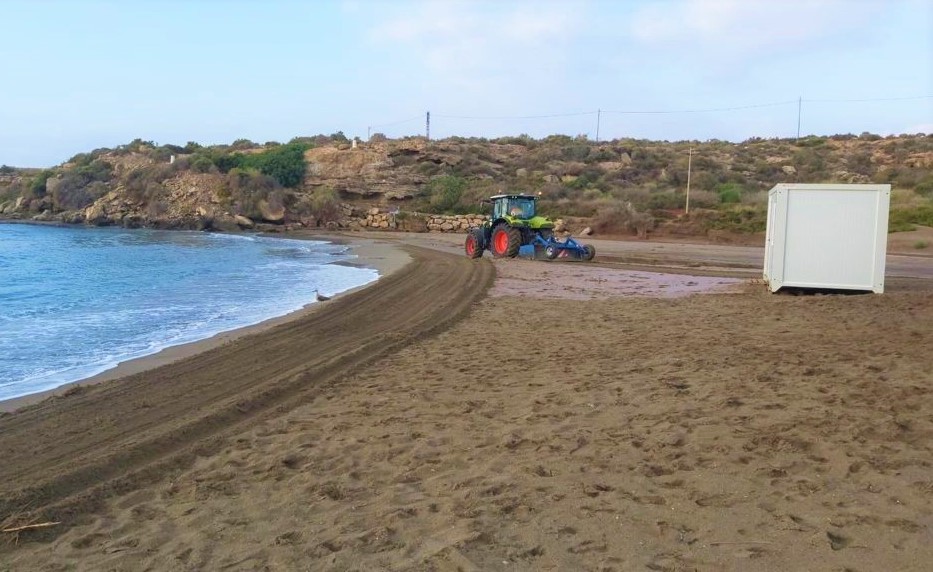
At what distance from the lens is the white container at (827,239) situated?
14414mm

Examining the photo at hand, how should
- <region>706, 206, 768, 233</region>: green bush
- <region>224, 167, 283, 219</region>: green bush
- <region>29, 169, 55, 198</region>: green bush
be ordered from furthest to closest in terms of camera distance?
<region>29, 169, 55, 198</region>: green bush, <region>224, 167, 283, 219</region>: green bush, <region>706, 206, 768, 233</region>: green bush

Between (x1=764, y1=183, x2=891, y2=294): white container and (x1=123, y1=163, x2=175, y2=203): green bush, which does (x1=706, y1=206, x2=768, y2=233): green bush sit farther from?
(x1=123, y1=163, x2=175, y2=203): green bush

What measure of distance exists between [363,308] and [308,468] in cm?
869

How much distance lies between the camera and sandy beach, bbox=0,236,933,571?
3826 mm

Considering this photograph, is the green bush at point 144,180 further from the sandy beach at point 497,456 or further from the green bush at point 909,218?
the sandy beach at point 497,456

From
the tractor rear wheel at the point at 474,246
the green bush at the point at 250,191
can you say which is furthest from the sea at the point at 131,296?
the green bush at the point at 250,191

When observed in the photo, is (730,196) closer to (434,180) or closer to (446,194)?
(446,194)

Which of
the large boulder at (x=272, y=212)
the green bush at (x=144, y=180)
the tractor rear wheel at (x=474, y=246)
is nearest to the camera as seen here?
the tractor rear wheel at (x=474, y=246)

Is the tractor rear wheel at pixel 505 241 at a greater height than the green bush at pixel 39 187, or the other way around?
the green bush at pixel 39 187

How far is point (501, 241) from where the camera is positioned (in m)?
25.9

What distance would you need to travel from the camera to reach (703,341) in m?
9.17

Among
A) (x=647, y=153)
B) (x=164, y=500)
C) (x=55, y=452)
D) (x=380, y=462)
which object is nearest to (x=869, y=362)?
(x=380, y=462)

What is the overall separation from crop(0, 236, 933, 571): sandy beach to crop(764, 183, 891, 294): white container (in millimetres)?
4586

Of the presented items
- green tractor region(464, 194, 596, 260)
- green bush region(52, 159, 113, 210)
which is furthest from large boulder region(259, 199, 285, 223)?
green tractor region(464, 194, 596, 260)
